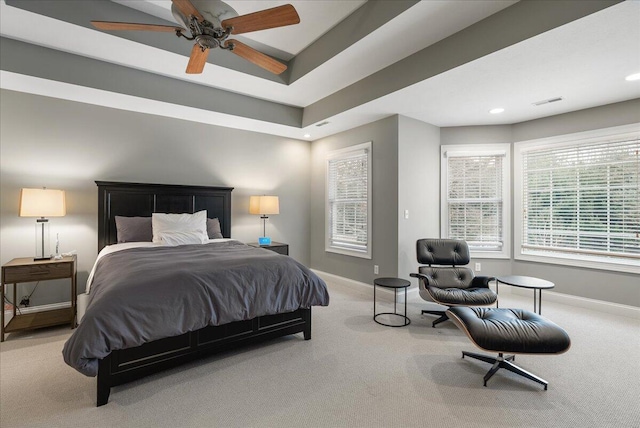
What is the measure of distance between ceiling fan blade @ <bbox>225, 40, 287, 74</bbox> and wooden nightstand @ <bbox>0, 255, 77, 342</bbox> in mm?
2814

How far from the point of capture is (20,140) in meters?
3.43

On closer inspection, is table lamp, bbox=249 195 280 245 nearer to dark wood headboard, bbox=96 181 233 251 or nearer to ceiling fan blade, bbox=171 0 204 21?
dark wood headboard, bbox=96 181 233 251

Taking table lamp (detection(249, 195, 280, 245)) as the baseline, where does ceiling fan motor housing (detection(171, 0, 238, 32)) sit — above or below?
above

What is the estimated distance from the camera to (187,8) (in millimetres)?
1945

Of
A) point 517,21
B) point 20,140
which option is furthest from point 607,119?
point 20,140

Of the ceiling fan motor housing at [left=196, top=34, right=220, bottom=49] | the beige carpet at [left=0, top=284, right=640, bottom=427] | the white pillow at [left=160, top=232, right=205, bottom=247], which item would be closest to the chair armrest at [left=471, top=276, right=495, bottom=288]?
the beige carpet at [left=0, top=284, right=640, bottom=427]

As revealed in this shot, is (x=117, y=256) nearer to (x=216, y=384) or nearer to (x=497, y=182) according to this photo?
(x=216, y=384)

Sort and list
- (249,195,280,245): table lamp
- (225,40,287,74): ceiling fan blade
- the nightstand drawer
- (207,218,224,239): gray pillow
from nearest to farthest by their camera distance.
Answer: (225,40,287,74): ceiling fan blade, the nightstand drawer, (207,218,224,239): gray pillow, (249,195,280,245): table lamp

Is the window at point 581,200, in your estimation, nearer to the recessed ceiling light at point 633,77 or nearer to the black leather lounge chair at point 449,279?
the recessed ceiling light at point 633,77

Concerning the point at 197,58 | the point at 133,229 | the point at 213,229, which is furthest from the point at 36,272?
the point at 197,58

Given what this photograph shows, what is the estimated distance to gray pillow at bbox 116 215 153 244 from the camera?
3.77 m

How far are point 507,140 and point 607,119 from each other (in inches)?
45.2

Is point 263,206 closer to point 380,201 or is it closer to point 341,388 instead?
point 380,201

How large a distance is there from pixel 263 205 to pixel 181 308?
2.73 meters
